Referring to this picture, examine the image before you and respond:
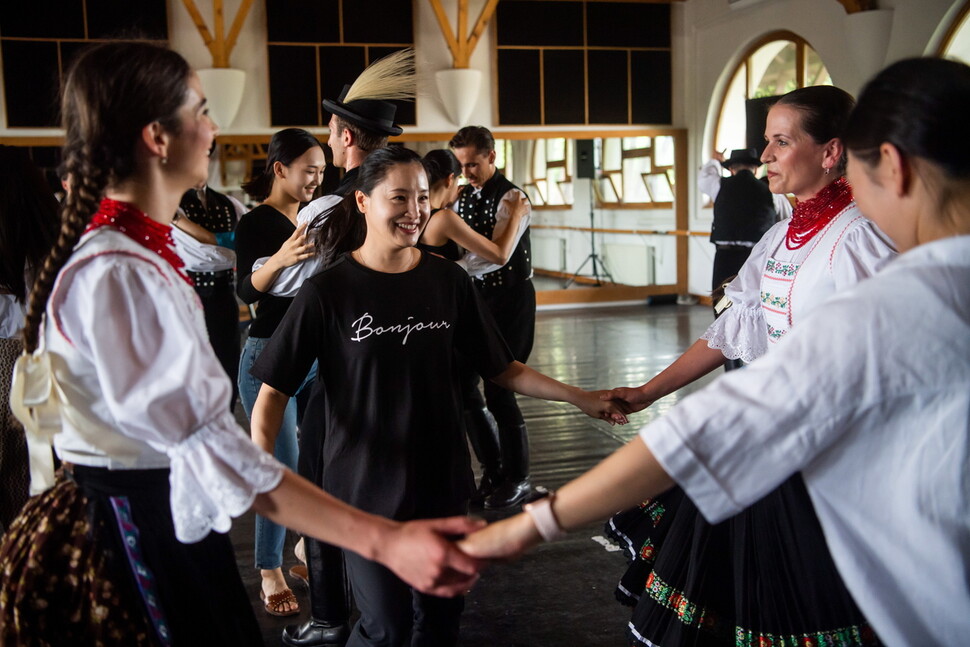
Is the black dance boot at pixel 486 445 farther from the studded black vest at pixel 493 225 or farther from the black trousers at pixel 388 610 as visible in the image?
the black trousers at pixel 388 610

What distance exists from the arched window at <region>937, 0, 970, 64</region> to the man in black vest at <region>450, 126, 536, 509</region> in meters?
4.71

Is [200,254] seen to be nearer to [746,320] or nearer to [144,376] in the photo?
[746,320]

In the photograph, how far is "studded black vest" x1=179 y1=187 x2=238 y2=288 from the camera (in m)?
3.83

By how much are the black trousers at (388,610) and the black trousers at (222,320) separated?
182cm

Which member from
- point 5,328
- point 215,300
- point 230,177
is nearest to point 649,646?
point 5,328

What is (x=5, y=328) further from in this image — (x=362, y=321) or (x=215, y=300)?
(x=215, y=300)

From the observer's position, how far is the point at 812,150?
211 cm

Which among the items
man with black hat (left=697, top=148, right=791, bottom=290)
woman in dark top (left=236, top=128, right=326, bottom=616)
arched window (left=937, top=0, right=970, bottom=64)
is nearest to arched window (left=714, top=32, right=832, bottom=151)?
arched window (left=937, top=0, right=970, bottom=64)

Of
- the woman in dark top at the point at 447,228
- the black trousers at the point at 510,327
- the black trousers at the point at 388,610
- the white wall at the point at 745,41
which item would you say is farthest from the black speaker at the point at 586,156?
the black trousers at the point at 388,610

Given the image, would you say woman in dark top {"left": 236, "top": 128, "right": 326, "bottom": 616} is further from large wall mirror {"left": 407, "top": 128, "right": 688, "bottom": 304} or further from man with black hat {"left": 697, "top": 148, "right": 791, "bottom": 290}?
large wall mirror {"left": 407, "top": 128, "right": 688, "bottom": 304}

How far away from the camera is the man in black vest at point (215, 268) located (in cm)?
361

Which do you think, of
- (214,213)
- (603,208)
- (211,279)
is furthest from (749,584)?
(603,208)

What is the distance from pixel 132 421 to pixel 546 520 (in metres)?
0.58

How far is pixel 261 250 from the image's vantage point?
2.97 metres
